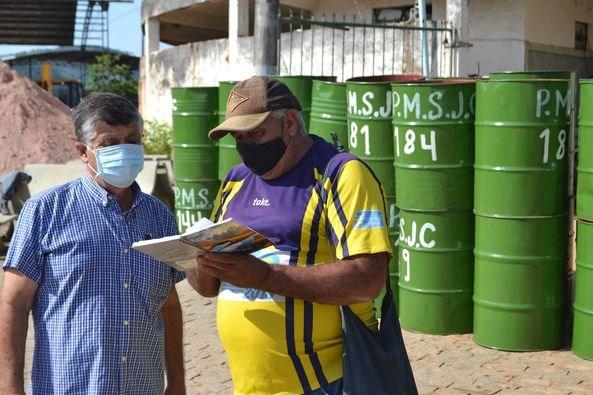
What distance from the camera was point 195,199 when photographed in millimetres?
8773

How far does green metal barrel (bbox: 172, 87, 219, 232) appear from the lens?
8.53 meters

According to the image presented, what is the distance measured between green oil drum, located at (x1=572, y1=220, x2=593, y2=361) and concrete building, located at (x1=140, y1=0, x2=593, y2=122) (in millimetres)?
3482

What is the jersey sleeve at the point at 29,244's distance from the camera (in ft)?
8.79

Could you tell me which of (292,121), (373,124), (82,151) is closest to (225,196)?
(292,121)

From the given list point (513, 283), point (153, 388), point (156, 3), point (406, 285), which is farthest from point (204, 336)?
point (156, 3)

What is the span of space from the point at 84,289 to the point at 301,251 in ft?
2.07

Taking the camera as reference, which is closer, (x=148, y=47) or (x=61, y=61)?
(x=148, y=47)

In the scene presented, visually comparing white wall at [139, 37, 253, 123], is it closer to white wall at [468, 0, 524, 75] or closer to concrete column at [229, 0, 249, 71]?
concrete column at [229, 0, 249, 71]

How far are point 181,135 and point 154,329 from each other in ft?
19.4

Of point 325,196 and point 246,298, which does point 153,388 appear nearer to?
point 246,298

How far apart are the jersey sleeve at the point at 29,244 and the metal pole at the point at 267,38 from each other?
17.6 ft

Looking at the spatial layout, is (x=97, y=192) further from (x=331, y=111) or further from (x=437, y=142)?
(x=331, y=111)

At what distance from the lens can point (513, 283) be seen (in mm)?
5965

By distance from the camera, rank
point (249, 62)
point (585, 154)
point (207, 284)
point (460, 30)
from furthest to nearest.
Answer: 1. point (249, 62)
2. point (460, 30)
3. point (585, 154)
4. point (207, 284)
